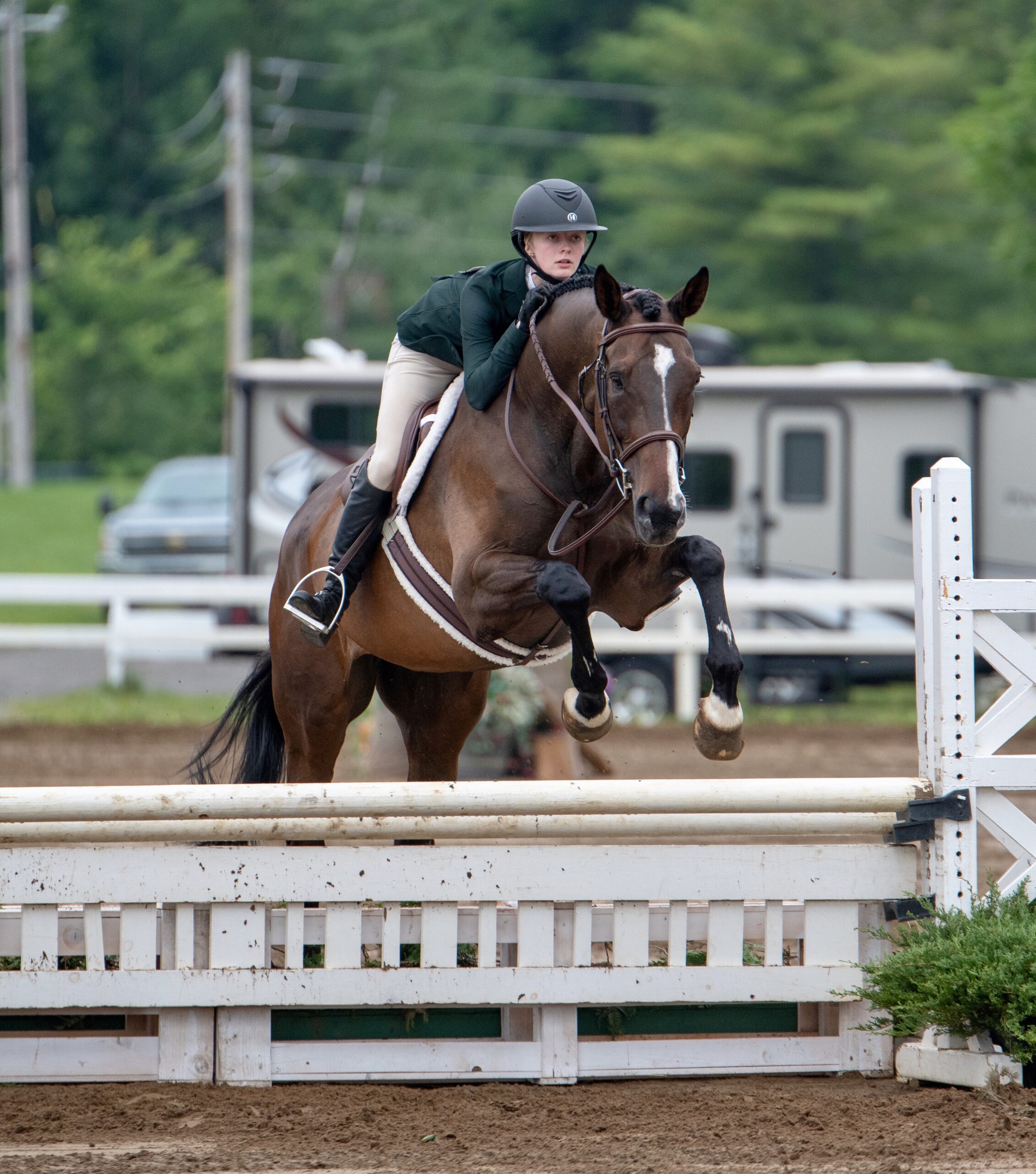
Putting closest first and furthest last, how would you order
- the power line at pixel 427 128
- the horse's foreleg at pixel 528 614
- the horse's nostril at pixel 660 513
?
Answer: the horse's nostril at pixel 660 513, the horse's foreleg at pixel 528 614, the power line at pixel 427 128

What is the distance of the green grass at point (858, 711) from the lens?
11.3 metres

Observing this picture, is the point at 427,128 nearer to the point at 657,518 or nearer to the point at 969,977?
the point at 657,518

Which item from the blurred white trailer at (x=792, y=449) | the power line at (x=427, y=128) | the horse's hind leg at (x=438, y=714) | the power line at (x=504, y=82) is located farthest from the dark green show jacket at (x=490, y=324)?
the power line at (x=427, y=128)

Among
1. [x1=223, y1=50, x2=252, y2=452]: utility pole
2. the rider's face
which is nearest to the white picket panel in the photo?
the rider's face

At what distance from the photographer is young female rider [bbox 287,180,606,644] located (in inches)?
160

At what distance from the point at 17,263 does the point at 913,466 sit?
18.8m

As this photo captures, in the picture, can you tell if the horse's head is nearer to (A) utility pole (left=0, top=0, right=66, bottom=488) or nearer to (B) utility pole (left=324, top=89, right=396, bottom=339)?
(A) utility pole (left=0, top=0, right=66, bottom=488)

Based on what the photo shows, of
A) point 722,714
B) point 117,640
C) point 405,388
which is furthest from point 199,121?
point 722,714

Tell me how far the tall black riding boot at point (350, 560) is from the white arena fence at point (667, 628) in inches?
242

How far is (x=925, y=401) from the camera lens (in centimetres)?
1211

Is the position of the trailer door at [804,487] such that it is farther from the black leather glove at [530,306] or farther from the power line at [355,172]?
the power line at [355,172]

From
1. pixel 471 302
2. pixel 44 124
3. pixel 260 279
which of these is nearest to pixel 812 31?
pixel 260 279

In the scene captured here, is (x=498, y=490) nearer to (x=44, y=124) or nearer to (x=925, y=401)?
(x=925, y=401)

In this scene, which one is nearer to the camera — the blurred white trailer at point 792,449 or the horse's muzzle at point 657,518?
the horse's muzzle at point 657,518
